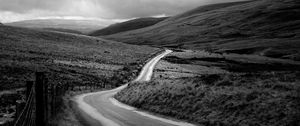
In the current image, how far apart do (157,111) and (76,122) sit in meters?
5.52

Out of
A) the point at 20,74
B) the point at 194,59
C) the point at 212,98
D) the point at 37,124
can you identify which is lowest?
the point at 194,59

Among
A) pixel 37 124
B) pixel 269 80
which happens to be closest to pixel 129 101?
pixel 269 80

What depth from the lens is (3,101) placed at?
24.4 m

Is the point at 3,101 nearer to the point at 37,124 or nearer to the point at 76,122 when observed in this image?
the point at 76,122

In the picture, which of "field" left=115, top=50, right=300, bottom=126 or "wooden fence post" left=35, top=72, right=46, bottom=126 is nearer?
"wooden fence post" left=35, top=72, right=46, bottom=126

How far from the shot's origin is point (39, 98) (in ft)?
31.6

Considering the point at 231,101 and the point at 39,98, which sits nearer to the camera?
the point at 39,98

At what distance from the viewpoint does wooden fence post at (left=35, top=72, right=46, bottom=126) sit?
352 inches

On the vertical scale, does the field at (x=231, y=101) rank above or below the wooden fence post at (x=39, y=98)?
below

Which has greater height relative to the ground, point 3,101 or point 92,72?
point 3,101

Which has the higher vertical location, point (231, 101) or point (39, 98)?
point (39, 98)

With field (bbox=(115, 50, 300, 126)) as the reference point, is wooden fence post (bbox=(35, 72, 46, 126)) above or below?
above

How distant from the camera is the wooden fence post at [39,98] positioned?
894 centimetres

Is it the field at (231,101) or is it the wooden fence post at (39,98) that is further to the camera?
the field at (231,101)
